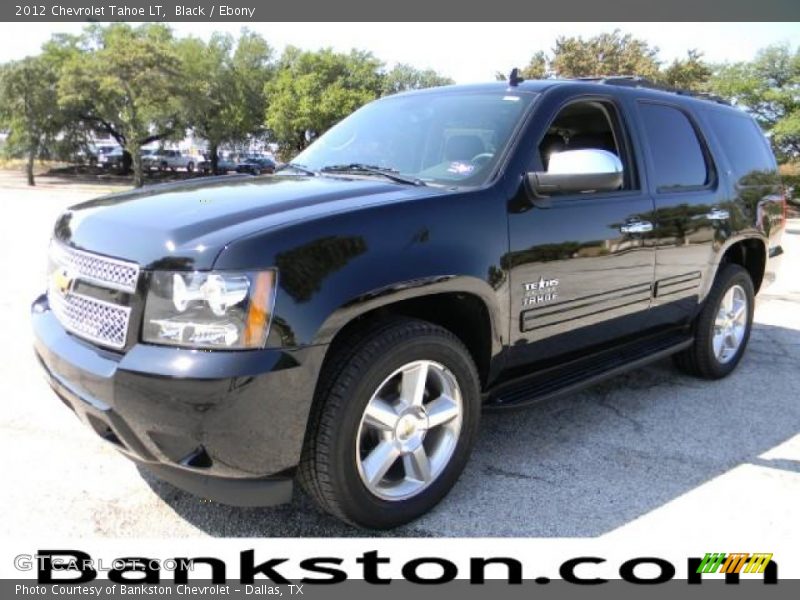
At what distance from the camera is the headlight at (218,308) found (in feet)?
8.13

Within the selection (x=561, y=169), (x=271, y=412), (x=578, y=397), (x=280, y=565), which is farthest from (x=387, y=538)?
(x=578, y=397)

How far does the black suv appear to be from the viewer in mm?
2508

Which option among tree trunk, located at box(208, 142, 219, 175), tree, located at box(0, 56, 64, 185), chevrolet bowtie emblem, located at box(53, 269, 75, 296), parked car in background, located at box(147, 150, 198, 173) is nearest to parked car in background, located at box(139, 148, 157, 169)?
parked car in background, located at box(147, 150, 198, 173)

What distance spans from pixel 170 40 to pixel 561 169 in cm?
4414

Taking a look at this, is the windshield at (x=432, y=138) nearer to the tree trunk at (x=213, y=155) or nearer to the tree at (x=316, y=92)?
the tree at (x=316, y=92)

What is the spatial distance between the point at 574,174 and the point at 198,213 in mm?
1761

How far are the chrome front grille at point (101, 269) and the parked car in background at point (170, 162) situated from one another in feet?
156

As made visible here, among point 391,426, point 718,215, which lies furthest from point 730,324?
point 391,426

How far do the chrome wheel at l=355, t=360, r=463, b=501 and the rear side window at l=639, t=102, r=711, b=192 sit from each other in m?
2.07

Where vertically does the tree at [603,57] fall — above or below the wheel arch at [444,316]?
above

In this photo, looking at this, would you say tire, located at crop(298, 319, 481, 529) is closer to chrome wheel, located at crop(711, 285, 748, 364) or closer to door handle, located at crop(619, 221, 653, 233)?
door handle, located at crop(619, 221, 653, 233)

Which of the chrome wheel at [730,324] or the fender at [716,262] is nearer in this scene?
the fender at [716,262]

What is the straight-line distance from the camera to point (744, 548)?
2984 millimetres

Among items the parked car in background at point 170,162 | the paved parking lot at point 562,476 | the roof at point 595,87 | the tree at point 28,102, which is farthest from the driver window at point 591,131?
the parked car in background at point 170,162
